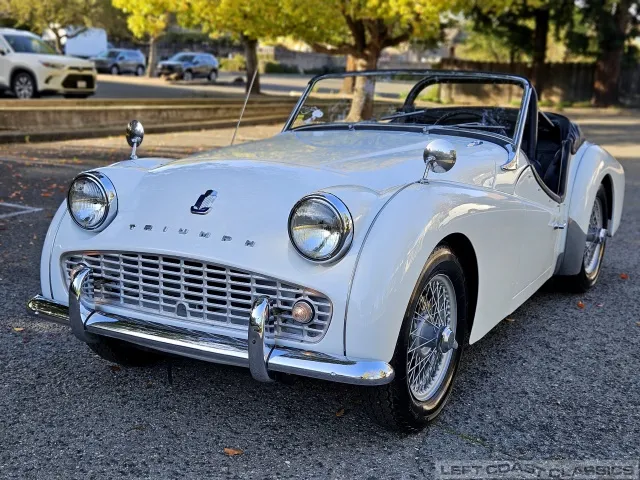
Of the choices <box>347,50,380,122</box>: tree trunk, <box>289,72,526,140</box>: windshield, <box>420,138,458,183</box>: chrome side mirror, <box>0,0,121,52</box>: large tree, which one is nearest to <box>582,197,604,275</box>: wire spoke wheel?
<box>289,72,526,140</box>: windshield

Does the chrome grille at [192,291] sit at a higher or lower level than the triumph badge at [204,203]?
lower

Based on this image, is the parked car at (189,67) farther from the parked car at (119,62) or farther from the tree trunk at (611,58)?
the tree trunk at (611,58)

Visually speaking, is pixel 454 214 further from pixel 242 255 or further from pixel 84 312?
pixel 84 312

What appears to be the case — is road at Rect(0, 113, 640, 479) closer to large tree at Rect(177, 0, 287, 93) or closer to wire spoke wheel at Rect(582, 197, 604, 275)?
wire spoke wheel at Rect(582, 197, 604, 275)

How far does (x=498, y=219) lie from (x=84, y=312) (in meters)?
1.94

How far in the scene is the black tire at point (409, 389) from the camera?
2.81 metres

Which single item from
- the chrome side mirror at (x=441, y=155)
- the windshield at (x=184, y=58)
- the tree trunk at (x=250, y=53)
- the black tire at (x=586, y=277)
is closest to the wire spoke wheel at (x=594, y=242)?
the black tire at (x=586, y=277)

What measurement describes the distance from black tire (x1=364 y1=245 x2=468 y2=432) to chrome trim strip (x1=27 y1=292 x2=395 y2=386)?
0.59 ft

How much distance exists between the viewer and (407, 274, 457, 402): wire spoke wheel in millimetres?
3021

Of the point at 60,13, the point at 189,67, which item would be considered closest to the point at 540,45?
the point at 189,67

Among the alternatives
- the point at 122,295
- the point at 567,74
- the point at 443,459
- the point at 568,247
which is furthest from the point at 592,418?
the point at 567,74

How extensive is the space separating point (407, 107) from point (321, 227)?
8.26ft

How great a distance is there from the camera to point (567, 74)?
3012 centimetres

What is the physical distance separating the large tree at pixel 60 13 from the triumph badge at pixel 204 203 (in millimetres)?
36299
